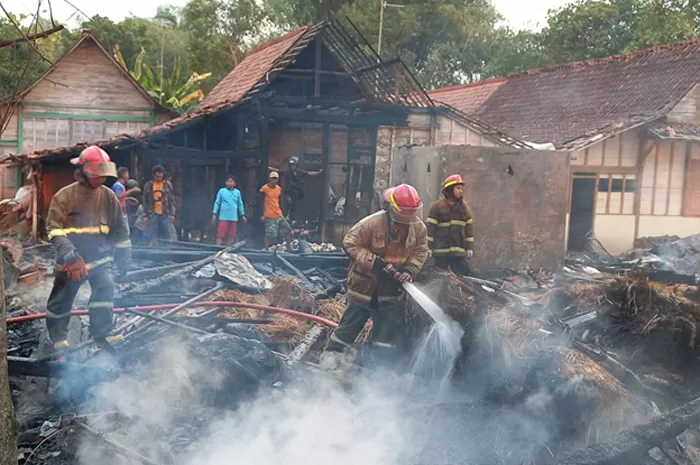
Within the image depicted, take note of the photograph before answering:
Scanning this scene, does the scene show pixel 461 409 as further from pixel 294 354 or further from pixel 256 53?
pixel 256 53

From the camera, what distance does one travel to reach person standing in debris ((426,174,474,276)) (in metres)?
8.26

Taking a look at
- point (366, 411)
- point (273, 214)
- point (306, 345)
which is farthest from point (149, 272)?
point (366, 411)

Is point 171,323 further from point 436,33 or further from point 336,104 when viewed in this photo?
point 436,33

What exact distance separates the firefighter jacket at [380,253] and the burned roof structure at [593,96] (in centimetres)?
Result: 1095

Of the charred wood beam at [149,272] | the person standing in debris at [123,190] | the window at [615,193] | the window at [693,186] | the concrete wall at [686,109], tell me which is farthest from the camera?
the window at [693,186]

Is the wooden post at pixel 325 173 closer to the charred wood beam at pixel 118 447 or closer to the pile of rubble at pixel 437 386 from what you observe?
the pile of rubble at pixel 437 386

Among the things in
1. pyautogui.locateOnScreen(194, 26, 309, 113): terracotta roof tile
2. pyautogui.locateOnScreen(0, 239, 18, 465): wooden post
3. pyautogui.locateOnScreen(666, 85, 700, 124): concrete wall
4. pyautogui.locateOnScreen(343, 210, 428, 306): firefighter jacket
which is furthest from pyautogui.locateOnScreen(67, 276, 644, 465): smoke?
pyautogui.locateOnScreen(666, 85, 700, 124): concrete wall

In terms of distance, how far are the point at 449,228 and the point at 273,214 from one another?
18.7 feet

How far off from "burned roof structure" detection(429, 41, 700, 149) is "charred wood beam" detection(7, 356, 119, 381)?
43.4 ft

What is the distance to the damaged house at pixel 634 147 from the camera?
16.9 meters

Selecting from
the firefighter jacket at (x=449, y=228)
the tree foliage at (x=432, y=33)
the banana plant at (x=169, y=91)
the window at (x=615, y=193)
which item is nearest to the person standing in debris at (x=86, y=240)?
the firefighter jacket at (x=449, y=228)

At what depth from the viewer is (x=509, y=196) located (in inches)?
424

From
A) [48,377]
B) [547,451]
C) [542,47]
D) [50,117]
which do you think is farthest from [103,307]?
[542,47]

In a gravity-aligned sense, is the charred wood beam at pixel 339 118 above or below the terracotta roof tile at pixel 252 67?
below
